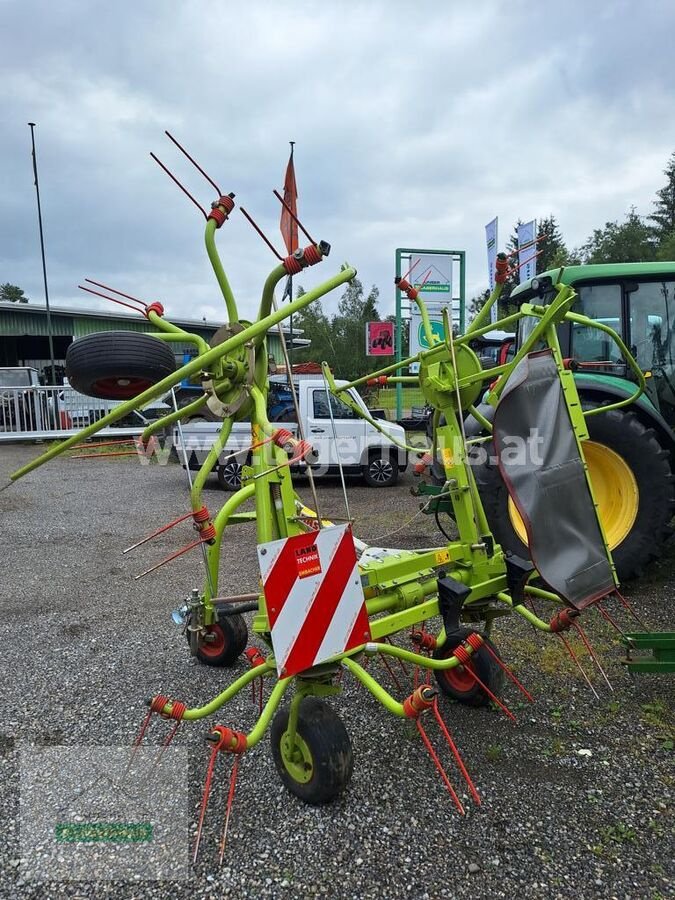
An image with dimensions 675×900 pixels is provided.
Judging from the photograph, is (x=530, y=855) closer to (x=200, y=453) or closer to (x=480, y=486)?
(x=480, y=486)

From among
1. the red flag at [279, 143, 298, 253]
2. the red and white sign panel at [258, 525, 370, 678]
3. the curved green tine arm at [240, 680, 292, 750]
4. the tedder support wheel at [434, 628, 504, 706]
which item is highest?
the red flag at [279, 143, 298, 253]

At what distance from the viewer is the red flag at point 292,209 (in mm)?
2480

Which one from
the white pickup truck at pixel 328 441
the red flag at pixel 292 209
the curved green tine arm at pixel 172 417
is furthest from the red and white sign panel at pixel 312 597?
the white pickup truck at pixel 328 441

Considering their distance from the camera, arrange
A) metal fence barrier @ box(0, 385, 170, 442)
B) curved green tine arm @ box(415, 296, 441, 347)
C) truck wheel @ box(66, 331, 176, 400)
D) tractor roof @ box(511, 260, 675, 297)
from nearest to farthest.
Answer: truck wheel @ box(66, 331, 176, 400) < curved green tine arm @ box(415, 296, 441, 347) < tractor roof @ box(511, 260, 675, 297) < metal fence barrier @ box(0, 385, 170, 442)

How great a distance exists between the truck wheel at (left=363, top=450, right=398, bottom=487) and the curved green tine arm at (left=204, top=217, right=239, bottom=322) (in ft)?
22.7

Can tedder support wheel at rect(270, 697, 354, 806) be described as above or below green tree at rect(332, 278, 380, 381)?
below

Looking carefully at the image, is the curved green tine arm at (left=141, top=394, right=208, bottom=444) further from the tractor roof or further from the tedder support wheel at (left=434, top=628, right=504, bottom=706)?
the tractor roof

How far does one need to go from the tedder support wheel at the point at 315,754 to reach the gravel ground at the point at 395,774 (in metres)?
0.10

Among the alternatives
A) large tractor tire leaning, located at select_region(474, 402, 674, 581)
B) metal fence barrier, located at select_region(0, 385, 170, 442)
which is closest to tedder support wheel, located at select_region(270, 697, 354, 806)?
large tractor tire leaning, located at select_region(474, 402, 674, 581)

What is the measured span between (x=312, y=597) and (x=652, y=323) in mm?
3879

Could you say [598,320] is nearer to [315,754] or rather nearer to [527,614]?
[527,614]

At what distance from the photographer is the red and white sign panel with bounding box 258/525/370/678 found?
2145 millimetres

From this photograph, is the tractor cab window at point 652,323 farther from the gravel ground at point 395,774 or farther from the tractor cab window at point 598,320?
the gravel ground at point 395,774

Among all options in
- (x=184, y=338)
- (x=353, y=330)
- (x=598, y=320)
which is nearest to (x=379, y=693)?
(x=184, y=338)
